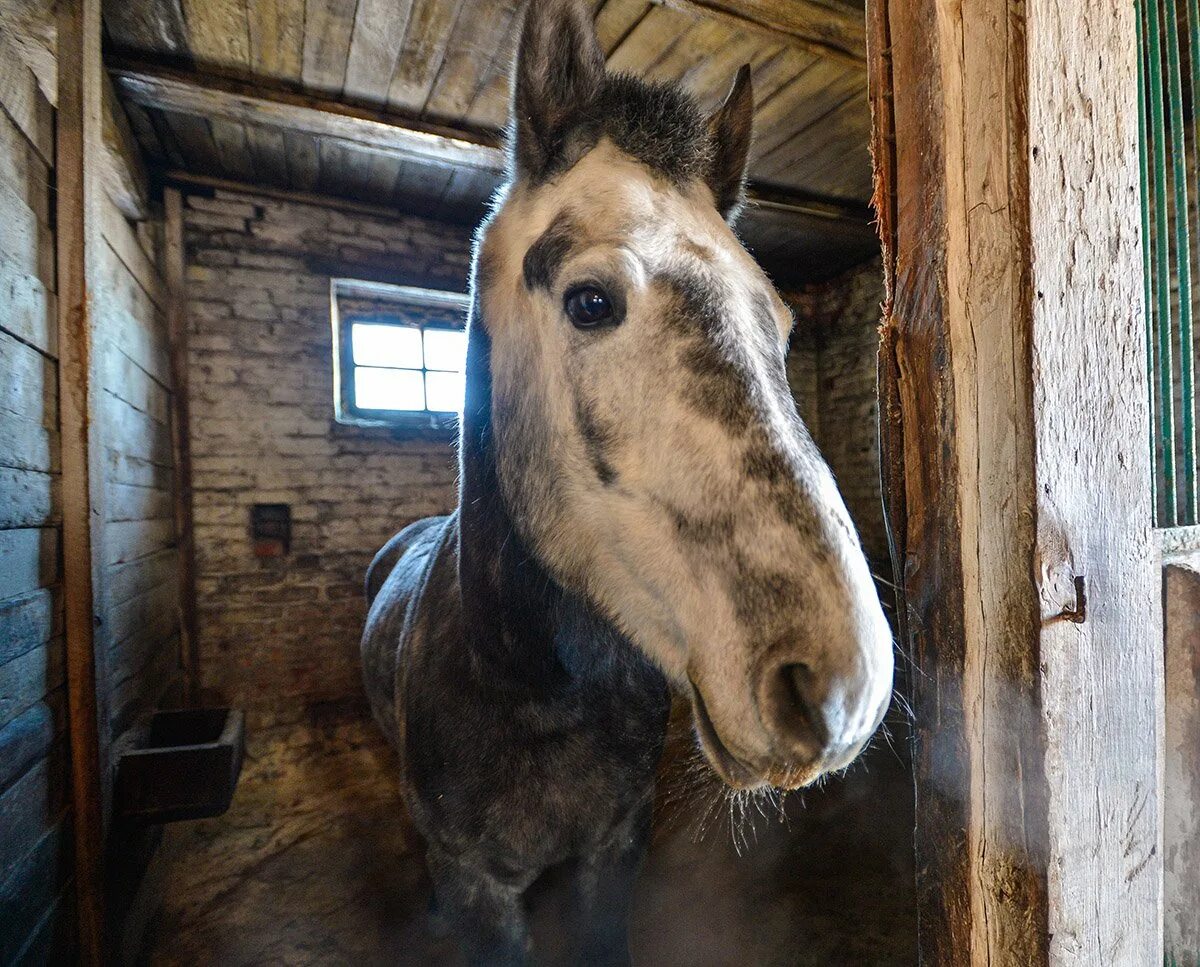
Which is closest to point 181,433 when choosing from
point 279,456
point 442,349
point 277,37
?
point 279,456

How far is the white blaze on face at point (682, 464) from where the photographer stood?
753mm

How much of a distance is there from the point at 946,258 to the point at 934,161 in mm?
165

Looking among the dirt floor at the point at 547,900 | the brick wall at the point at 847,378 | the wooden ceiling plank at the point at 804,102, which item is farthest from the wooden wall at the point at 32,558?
the brick wall at the point at 847,378

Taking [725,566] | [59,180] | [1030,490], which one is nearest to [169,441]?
[59,180]

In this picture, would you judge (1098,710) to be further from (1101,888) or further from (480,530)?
(480,530)

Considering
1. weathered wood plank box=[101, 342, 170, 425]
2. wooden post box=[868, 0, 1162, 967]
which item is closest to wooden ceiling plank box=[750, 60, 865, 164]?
wooden post box=[868, 0, 1162, 967]

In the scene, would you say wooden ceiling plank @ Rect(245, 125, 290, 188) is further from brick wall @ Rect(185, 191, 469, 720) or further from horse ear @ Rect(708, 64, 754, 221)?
horse ear @ Rect(708, 64, 754, 221)

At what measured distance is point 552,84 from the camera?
126cm

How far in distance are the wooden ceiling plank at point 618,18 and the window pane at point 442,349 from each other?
8.61 feet

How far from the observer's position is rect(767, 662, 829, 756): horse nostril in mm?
717

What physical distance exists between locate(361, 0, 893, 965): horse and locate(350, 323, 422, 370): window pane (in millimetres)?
3496

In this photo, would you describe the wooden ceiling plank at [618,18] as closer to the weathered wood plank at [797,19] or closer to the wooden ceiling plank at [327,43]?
the weathered wood plank at [797,19]

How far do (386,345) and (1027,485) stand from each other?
16.1 feet

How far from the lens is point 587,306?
1058 mm
